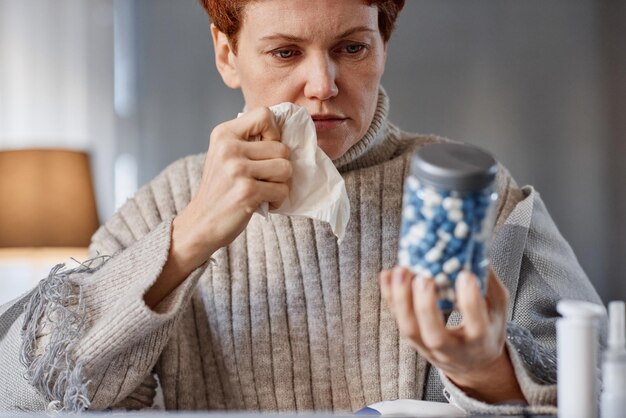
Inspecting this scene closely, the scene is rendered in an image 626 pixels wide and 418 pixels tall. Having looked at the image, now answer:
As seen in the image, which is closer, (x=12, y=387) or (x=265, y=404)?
(x=12, y=387)

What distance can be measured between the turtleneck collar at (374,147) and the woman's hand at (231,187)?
281 mm

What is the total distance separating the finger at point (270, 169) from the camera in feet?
3.44

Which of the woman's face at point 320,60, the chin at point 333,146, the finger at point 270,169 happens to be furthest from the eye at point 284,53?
the finger at point 270,169

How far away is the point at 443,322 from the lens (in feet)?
2.41

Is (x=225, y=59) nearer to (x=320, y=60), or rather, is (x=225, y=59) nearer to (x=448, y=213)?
(x=320, y=60)

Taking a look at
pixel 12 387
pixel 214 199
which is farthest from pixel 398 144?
pixel 12 387

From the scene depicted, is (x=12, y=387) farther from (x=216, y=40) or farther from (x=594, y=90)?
(x=594, y=90)

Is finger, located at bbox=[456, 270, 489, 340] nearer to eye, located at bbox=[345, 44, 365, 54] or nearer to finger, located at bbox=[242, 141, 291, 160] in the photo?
finger, located at bbox=[242, 141, 291, 160]

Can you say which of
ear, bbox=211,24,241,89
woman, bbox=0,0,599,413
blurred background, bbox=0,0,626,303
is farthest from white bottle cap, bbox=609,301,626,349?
blurred background, bbox=0,0,626,303

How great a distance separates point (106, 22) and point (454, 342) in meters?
2.98

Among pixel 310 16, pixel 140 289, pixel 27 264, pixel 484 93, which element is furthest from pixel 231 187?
pixel 484 93

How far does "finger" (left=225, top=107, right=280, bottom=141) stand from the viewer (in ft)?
3.50

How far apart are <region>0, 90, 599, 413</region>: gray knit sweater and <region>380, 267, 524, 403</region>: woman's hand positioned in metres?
0.38

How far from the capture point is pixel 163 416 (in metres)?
0.68
